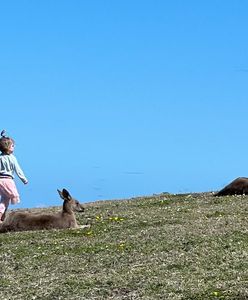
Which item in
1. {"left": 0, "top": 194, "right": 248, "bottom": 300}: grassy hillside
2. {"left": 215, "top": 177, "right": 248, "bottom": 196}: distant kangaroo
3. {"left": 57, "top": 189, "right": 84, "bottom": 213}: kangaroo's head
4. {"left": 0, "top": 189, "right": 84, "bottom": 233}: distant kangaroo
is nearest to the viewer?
{"left": 0, "top": 194, "right": 248, "bottom": 300}: grassy hillside

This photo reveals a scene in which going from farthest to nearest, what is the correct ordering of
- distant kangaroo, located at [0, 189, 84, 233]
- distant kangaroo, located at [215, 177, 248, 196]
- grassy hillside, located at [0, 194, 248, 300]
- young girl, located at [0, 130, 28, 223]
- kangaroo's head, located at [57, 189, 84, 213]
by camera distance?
distant kangaroo, located at [215, 177, 248, 196] < young girl, located at [0, 130, 28, 223] < kangaroo's head, located at [57, 189, 84, 213] < distant kangaroo, located at [0, 189, 84, 233] < grassy hillside, located at [0, 194, 248, 300]

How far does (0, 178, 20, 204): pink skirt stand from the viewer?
70.9 feet

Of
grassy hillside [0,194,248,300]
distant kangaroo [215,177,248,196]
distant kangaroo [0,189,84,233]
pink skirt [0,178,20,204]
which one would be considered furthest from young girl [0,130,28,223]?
distant kangaroo [215,177,248,196]

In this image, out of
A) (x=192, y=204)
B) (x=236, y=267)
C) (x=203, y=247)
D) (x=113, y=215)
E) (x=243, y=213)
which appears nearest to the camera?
(x=236, y=267)

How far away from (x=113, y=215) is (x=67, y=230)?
9.76 feet

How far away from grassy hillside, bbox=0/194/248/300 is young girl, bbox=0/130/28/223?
2002mm

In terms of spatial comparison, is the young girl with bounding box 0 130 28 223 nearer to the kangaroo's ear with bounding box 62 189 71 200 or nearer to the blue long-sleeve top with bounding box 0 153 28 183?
the blue long-sleeve top with bounding box 0 153 28 183

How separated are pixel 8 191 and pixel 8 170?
56cm

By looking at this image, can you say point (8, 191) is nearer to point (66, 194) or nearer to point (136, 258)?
point (66, 194)

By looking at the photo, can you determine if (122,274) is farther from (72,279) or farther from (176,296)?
(176,296)

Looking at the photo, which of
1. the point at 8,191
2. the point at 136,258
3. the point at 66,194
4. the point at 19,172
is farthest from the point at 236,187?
the point at 136,258

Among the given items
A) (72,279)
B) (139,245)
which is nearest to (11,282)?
(72,279)

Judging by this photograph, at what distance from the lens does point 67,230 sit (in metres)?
19.9

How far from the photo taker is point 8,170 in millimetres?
21703
